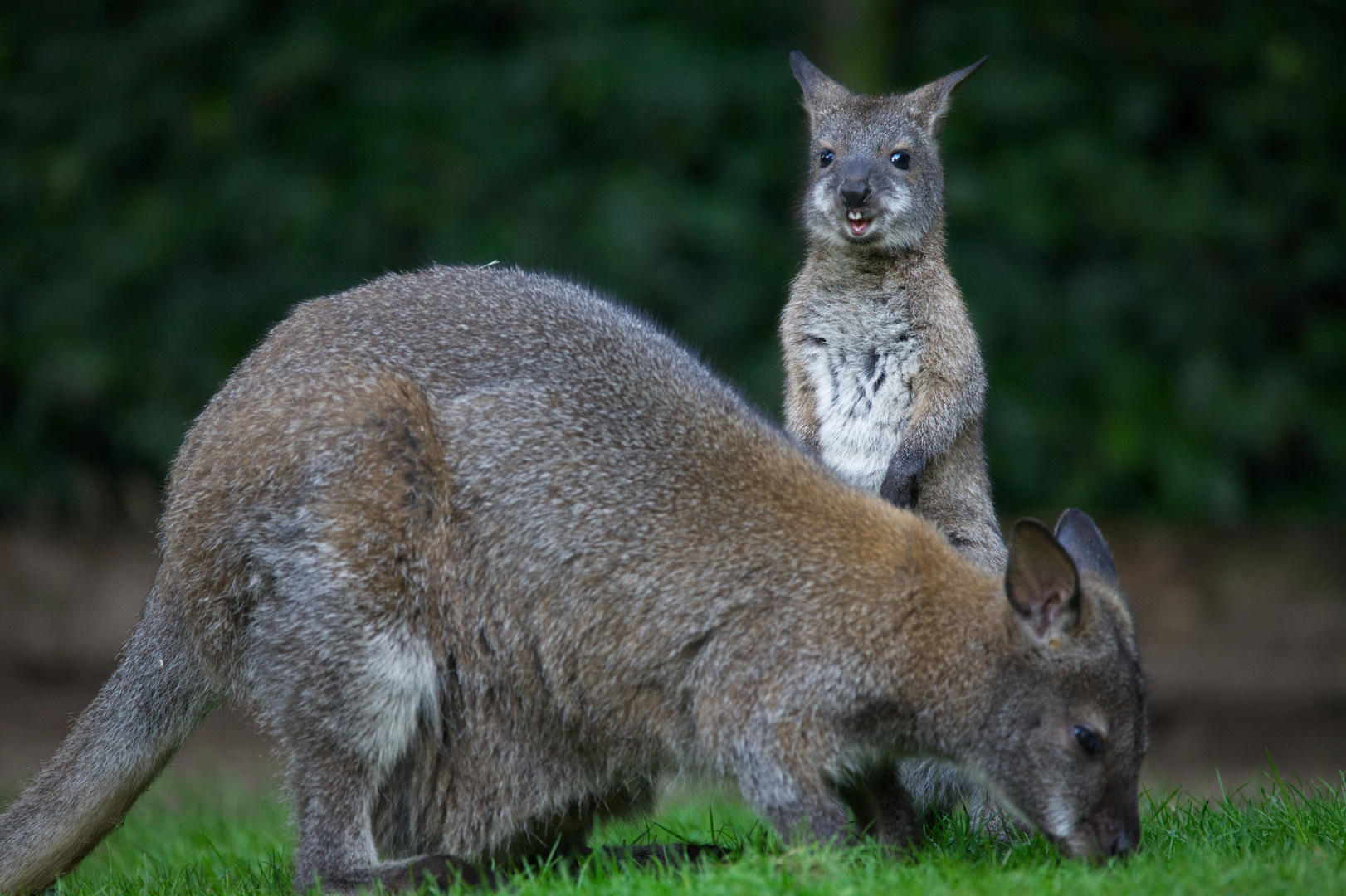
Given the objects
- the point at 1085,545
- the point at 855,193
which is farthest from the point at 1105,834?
the point at 855,193

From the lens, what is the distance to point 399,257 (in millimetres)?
9930

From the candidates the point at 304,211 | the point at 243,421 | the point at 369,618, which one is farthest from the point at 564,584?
the point at 304,211

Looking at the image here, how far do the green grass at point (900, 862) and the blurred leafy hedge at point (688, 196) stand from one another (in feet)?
13.7

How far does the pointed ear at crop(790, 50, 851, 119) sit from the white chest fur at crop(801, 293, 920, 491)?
988 mm

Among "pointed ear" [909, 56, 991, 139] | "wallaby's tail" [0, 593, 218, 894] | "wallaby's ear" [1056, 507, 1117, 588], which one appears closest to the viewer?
"wallaby's ear" [1056, 507, 1117, 588]

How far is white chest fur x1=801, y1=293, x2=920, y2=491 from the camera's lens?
5148mm

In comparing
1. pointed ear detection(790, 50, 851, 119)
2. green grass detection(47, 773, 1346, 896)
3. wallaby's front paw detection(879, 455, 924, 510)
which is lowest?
green grass detection(47, 773, 1346, 896)

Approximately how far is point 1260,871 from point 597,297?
281 centimetres

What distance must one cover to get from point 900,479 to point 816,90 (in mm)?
1814

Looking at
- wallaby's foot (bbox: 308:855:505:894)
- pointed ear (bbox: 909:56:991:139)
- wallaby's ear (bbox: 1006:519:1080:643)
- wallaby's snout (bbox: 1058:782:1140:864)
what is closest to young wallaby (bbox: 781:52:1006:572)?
pointed ear (bbox: 909:56:991:139)

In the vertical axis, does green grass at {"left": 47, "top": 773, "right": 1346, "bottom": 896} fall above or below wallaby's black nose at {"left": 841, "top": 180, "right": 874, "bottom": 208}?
below

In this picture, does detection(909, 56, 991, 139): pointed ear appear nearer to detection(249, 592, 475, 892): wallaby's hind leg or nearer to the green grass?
the green grass

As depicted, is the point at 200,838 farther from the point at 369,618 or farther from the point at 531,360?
the point at 531,360

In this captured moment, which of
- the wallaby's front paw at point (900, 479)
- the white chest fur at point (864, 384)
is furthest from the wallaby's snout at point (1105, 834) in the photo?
the white chest fur at point (864, 384)
